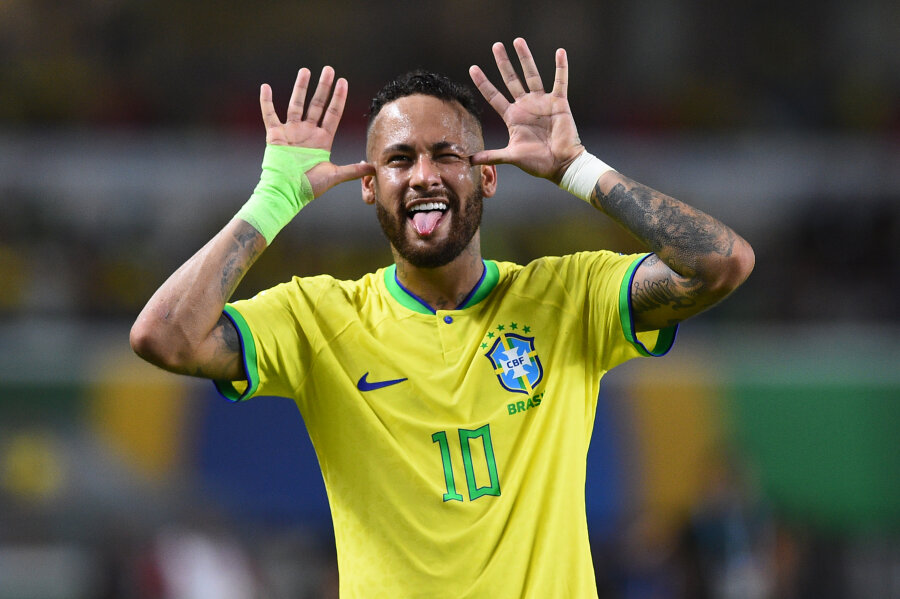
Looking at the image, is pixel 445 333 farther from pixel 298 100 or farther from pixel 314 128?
pixel 298 100

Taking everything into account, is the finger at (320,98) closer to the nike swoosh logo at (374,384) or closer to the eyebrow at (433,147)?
the eyebrow at (433,147)

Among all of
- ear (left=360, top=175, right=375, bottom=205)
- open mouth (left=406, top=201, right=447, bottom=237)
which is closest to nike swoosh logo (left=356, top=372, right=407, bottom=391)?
open mouth (left=406, top=201, right=447, bottom=237)

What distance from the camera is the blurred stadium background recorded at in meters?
8.88

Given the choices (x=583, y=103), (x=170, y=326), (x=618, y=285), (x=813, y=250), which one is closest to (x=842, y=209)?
(x=813, y=250)

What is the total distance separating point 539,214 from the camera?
38.4 ft

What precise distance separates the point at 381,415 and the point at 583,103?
933 cm

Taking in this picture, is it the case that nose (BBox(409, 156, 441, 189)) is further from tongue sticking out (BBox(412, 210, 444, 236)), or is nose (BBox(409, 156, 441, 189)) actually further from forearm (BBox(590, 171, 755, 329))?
forearm (BBox(590, 171, 755, 329))

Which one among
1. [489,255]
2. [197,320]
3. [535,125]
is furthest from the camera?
[489,255]

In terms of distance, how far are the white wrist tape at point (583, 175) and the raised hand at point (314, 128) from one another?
2.16 feet

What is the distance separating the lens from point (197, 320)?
3.18 metres

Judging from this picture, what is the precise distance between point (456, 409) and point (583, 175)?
84cm

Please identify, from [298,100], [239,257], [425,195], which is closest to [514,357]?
[425,195]

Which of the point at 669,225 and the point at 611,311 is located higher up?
the point at 669,225

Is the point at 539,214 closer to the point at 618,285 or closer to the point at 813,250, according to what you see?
the point at 813,250
